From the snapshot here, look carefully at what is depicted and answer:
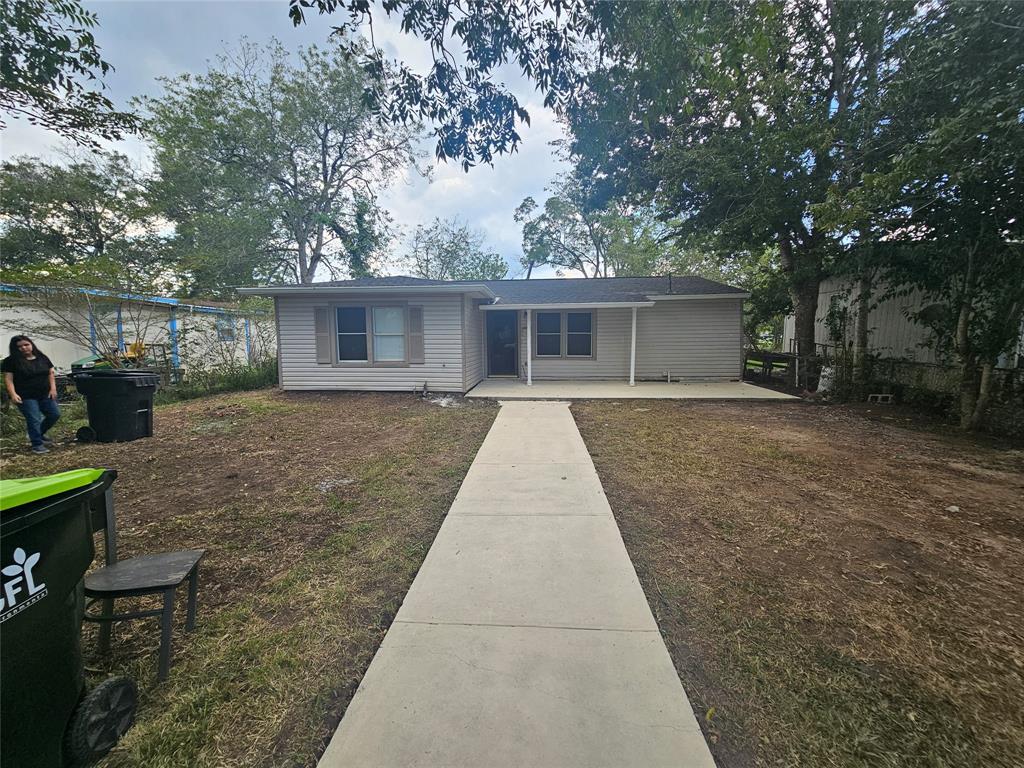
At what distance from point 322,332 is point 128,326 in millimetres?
5012

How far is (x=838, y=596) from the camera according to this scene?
7.89ft

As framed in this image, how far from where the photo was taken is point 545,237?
29234 mm

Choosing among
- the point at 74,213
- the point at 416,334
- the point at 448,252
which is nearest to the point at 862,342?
the point at 416,334

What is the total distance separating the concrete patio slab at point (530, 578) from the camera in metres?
2.19

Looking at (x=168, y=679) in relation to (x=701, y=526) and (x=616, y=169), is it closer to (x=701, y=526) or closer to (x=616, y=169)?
(x=701, y=526)

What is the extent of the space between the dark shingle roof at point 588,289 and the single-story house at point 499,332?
1.2 inches

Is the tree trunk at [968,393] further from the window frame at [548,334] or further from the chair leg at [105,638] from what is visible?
the chair leg at [105,638]

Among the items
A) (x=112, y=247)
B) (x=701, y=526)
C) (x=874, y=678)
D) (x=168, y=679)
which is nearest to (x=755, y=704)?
(x=874, y=678)

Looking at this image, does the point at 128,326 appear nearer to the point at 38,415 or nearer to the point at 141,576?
the point at 38,415

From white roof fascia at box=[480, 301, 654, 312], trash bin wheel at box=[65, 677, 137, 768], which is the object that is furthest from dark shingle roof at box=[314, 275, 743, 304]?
trash bin wheel at box=[65, 677, 137, 768]

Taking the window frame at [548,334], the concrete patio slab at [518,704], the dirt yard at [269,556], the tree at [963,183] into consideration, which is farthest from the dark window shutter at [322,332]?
the tree at [963,183]

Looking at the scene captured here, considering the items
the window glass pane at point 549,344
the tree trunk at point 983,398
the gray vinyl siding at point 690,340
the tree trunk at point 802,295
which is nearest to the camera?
the tree trunk at point 983,398

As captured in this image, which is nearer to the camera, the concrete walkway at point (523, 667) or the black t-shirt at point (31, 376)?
the concrete walkway at point (523, 667)

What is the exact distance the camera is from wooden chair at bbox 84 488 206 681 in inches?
65.3
